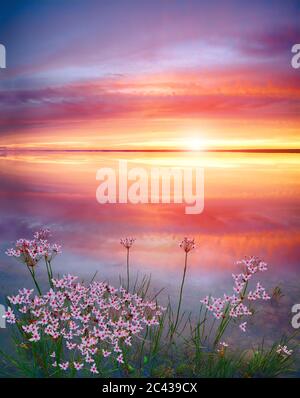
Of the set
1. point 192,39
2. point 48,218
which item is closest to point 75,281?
point 48,218

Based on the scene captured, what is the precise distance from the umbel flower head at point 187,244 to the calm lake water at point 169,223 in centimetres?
2

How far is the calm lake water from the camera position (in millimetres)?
2701

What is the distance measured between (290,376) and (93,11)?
1.78 meters

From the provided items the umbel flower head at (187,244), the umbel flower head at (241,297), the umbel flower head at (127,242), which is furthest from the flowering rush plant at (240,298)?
the umbel flower head at (127,242)

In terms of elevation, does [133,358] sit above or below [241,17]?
below

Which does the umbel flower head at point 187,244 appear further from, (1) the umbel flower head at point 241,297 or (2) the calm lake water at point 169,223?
(1) the umbel flower head at point 241,297

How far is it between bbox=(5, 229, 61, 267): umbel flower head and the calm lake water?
0.03 meters

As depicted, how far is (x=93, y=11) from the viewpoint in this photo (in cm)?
268

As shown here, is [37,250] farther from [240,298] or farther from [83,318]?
[240,298]

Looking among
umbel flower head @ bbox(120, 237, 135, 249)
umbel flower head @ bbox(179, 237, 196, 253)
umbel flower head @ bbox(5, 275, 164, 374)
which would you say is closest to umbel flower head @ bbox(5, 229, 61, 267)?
umbel flower head @ bbox(5, 275, 164, 374)

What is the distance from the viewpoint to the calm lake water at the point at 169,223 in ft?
8.86

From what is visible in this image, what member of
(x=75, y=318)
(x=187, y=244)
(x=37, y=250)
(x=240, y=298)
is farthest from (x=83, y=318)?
(x=240, y=298)

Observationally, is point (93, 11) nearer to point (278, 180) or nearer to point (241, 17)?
point (241, 17)

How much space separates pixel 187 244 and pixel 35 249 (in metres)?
0.66
